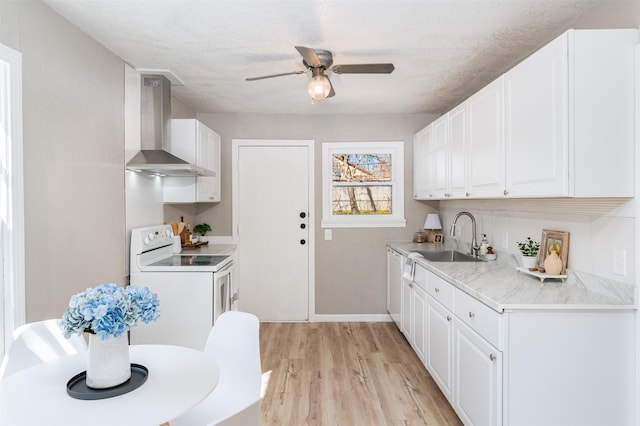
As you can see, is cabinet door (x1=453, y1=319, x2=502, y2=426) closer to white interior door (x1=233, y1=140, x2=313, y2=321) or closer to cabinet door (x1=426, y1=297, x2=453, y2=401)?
cabinet door (x1=426, y1=297, x2=453, y2=401)

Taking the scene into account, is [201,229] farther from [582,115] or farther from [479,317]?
[582,115]

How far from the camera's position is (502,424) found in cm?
174

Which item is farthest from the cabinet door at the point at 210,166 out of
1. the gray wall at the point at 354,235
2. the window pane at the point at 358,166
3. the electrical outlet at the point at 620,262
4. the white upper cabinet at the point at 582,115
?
the electrical outlet at the point at 620,262

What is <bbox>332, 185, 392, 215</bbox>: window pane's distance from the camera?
14.5 ft

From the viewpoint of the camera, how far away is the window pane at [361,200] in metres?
4.43

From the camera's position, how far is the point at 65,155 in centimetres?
214

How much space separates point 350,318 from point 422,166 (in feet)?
6.38

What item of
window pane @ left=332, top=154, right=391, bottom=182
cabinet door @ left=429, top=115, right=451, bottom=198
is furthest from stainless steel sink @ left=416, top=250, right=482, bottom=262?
window pane @ left=332, top=154, right=391, bottom=182

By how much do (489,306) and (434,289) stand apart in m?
0.87

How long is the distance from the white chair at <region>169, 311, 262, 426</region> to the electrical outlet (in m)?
1.77

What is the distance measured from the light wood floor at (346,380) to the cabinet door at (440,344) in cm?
19

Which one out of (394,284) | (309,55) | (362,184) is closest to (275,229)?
(362,184)

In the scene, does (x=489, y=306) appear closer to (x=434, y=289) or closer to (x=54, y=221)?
(x=434, y=289)

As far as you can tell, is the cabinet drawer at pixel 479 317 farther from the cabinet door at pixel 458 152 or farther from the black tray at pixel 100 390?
the black tray at pixel 100 390
